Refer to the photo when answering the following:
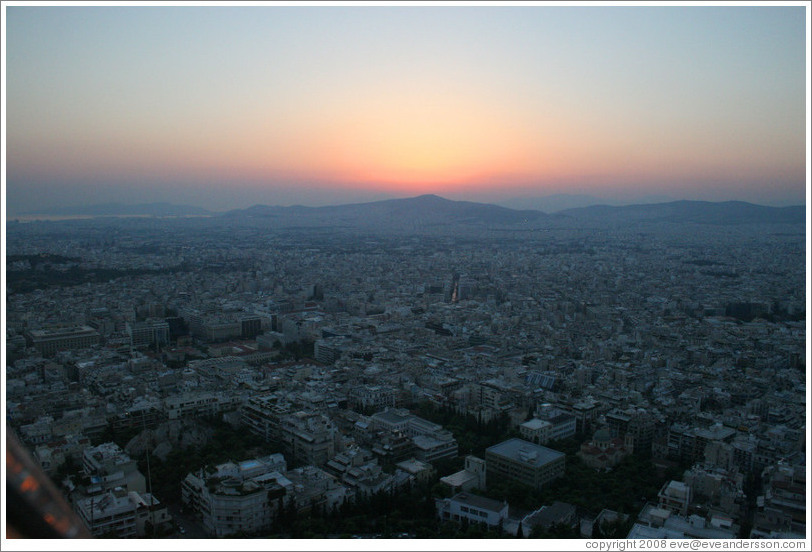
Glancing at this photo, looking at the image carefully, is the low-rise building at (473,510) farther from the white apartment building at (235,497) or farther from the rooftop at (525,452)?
the white apartment building at (235,497)

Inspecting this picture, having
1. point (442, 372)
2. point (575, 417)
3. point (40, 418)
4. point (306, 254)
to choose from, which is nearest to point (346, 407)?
point (442, 372)

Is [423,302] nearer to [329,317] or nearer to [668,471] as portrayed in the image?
[329,317]

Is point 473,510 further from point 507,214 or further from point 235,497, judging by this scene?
point 507,214

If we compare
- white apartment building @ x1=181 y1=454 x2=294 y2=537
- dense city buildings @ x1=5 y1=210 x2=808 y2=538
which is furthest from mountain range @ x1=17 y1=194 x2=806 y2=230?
white apartment building @ x1=181 y1=454 x2=294 y2=537

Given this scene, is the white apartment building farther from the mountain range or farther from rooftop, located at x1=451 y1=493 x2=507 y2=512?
the mountain range

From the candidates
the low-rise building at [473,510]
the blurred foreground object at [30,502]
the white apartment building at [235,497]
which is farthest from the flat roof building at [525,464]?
the blurred foreground object at [30,502]
